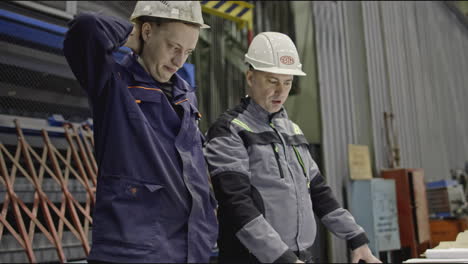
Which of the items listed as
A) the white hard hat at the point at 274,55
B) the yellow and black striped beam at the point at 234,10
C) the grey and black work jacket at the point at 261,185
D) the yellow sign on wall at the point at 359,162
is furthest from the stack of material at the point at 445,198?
the white hard hat at the point at 274,55

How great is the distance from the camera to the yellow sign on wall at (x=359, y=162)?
4781 mm

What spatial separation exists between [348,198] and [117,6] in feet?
11.0

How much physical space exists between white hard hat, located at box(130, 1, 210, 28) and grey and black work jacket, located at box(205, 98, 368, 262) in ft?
1.55

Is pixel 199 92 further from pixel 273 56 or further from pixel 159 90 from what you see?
pixel 159 90

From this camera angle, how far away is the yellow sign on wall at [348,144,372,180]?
15.7 feet

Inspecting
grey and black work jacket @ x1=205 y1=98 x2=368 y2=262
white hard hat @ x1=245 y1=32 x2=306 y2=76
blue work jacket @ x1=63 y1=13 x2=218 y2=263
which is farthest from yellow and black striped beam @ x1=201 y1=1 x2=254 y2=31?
blue work jacket @ x1=63 y1=13 x2=218 y2=263

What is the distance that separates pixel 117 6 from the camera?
333 centimetres

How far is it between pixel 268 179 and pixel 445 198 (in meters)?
4.77

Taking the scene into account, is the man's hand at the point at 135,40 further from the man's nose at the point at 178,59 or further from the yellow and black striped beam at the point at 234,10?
the yellow and black striped beam at the point at 234,10

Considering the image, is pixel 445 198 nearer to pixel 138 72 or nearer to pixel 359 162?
pixel 359 162

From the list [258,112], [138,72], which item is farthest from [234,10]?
[138,72]

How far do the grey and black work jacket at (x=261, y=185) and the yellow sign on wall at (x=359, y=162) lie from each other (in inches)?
131

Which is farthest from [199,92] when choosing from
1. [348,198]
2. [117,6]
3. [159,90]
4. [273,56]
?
[159,90]

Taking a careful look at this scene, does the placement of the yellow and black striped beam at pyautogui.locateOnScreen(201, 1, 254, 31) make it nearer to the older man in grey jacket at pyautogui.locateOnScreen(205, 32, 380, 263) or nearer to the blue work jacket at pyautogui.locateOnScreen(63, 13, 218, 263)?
the older man in grey jacket at pyautogui.locateOnScreen(205, 32, 380, 263)
